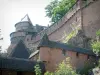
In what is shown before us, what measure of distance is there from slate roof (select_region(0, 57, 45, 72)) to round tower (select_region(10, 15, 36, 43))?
23327 millimetres

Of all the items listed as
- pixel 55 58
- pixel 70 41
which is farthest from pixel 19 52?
pixel 55 58

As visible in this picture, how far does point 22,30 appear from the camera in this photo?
46906 millimetres

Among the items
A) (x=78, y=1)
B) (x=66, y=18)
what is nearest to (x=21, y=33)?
(x=66, y=18)

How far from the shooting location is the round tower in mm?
46562

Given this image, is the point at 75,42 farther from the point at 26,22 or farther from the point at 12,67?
the point at 26,22

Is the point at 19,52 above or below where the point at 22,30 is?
below

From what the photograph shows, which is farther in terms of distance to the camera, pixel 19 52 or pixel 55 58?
pixel 19 52

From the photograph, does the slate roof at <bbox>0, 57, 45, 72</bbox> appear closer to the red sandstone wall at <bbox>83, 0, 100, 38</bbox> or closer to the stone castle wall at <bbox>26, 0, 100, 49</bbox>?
the red sandstone wall at <bbox>83, 0, 100, 38</bbox>

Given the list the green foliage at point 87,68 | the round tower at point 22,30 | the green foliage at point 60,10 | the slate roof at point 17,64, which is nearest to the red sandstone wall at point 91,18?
the green foliage at point 87,68

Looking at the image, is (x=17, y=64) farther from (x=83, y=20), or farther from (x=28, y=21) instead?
(x=28, y=21)

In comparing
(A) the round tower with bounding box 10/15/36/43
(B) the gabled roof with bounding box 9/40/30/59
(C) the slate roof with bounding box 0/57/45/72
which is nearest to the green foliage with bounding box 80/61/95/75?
(C) the slate roof with bounding box 0/57/45/72

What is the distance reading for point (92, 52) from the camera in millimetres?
26906

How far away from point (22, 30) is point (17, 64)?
25.1 m

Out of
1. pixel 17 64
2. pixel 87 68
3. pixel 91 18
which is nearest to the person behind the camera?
pixel 17 64
